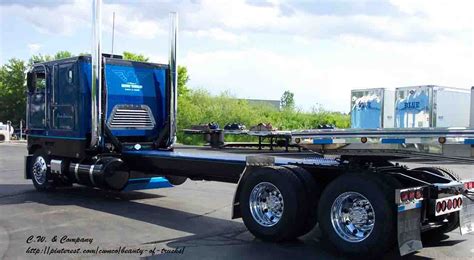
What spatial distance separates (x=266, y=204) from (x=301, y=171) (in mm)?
665

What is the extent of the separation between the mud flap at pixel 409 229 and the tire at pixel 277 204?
1.32 metres

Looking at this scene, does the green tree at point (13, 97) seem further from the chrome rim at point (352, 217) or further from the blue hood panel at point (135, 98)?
the chrome rim at point (352, 217)

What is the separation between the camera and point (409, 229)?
5.98 metres

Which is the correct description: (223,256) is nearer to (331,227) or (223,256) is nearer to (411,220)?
(331,227)

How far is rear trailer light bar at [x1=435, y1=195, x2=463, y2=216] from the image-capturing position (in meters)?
6.25

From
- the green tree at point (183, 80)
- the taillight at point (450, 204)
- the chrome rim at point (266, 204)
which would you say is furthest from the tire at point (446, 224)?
the green tree at point (183, 80)

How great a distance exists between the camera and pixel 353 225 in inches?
251

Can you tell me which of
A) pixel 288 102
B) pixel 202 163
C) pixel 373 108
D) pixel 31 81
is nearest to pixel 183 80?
pixel 288 102

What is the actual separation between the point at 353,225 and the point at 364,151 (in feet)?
2.89

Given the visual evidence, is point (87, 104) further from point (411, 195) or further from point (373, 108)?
point (373, 108)

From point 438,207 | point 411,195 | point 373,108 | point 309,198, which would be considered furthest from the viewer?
point 373,108

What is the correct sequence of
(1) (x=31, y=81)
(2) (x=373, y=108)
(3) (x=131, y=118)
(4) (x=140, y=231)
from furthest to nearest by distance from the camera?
(2) (x=373, y=108) → (1) (x=31, y=81) → (3) (x=131, y=118) → (4) (x=140, y=231)

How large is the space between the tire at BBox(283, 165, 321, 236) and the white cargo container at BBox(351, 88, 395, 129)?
1040 cm

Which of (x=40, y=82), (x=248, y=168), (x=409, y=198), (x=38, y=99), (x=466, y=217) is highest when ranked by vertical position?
(x=40, y=82)
